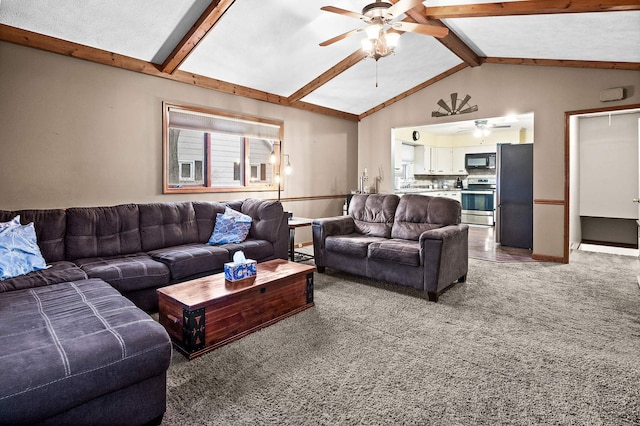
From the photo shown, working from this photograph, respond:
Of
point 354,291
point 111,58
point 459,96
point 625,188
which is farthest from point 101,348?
point 625,188

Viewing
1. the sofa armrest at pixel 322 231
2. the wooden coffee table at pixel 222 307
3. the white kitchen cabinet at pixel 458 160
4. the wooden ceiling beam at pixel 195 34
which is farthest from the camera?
the white kitchen cabinet at pixel 458 160

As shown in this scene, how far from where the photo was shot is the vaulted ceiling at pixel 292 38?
334cm

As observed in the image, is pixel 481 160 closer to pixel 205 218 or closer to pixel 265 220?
pixel 265 220

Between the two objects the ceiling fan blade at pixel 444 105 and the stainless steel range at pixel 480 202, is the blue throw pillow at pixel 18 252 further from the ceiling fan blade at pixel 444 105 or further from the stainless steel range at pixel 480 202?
the stainless steel range at pixel 480 202

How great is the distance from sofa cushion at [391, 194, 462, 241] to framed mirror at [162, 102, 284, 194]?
2019mm

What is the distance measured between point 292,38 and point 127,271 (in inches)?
126

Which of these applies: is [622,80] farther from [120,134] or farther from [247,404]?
[120,134]

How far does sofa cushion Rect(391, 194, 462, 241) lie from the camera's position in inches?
166

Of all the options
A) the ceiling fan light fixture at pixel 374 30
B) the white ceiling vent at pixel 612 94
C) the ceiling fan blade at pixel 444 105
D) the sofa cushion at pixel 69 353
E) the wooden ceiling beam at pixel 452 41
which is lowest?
the sofa cushion at pixel 69 353

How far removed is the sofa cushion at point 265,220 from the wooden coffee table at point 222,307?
1.14 m

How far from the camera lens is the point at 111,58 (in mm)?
3875

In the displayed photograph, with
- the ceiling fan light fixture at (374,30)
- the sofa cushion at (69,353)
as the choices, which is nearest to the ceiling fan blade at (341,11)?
the ceiling fan light fixture at (374,30)

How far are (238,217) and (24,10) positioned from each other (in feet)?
8.84

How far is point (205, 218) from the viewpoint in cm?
427
